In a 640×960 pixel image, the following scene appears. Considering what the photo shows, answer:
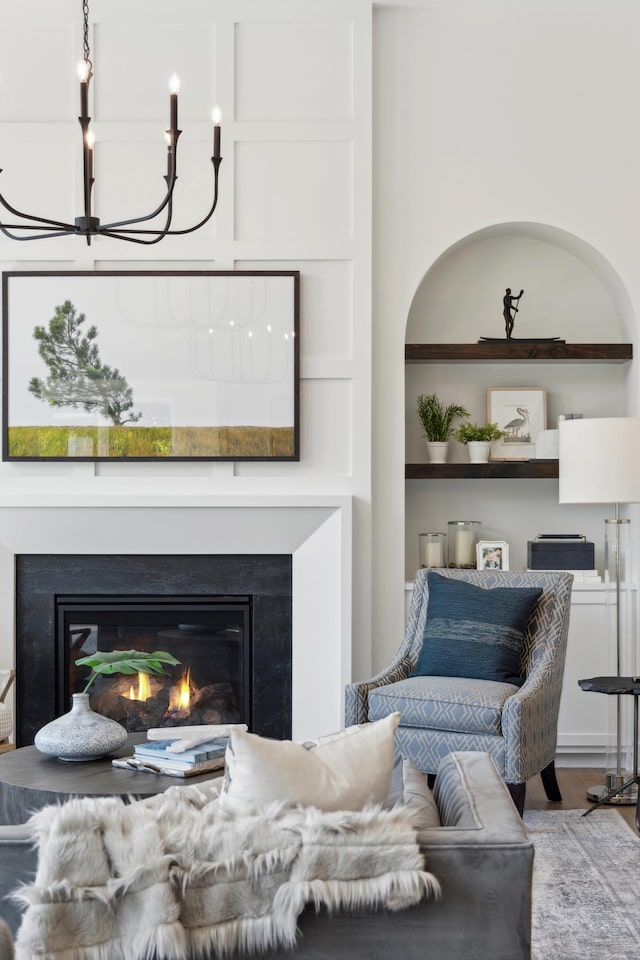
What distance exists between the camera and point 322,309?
437 centimetres

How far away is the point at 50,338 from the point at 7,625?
1262mm

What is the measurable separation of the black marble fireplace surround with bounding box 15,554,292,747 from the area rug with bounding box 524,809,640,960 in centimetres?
121

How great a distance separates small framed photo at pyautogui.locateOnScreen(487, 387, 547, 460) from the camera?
4.70 metres

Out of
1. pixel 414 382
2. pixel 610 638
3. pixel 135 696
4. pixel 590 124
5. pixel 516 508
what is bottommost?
pixel 135 696

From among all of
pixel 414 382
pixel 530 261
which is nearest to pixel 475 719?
pixel 414 382

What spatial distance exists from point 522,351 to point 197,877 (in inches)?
138

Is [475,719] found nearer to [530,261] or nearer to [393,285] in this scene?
[393,285]

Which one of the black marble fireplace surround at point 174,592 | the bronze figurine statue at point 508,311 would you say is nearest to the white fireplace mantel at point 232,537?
the black marble fireplace surround at point 174,592

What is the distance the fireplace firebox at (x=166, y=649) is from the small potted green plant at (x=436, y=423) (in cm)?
110

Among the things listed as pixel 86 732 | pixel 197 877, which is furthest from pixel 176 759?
pixel 197 877

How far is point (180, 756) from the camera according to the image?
9.05 ft

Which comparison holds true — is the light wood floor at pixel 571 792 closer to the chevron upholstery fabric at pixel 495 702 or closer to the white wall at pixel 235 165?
the chevron upholstery fabric at pixel 495 702

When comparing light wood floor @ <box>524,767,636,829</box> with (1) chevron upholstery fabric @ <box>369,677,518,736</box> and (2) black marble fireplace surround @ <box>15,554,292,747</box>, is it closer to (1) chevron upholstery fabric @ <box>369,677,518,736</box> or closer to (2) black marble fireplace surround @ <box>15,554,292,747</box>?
(1) chevron upholstery fabric @ <box>369,677,518,736</box>

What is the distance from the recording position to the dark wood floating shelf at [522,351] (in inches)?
178
